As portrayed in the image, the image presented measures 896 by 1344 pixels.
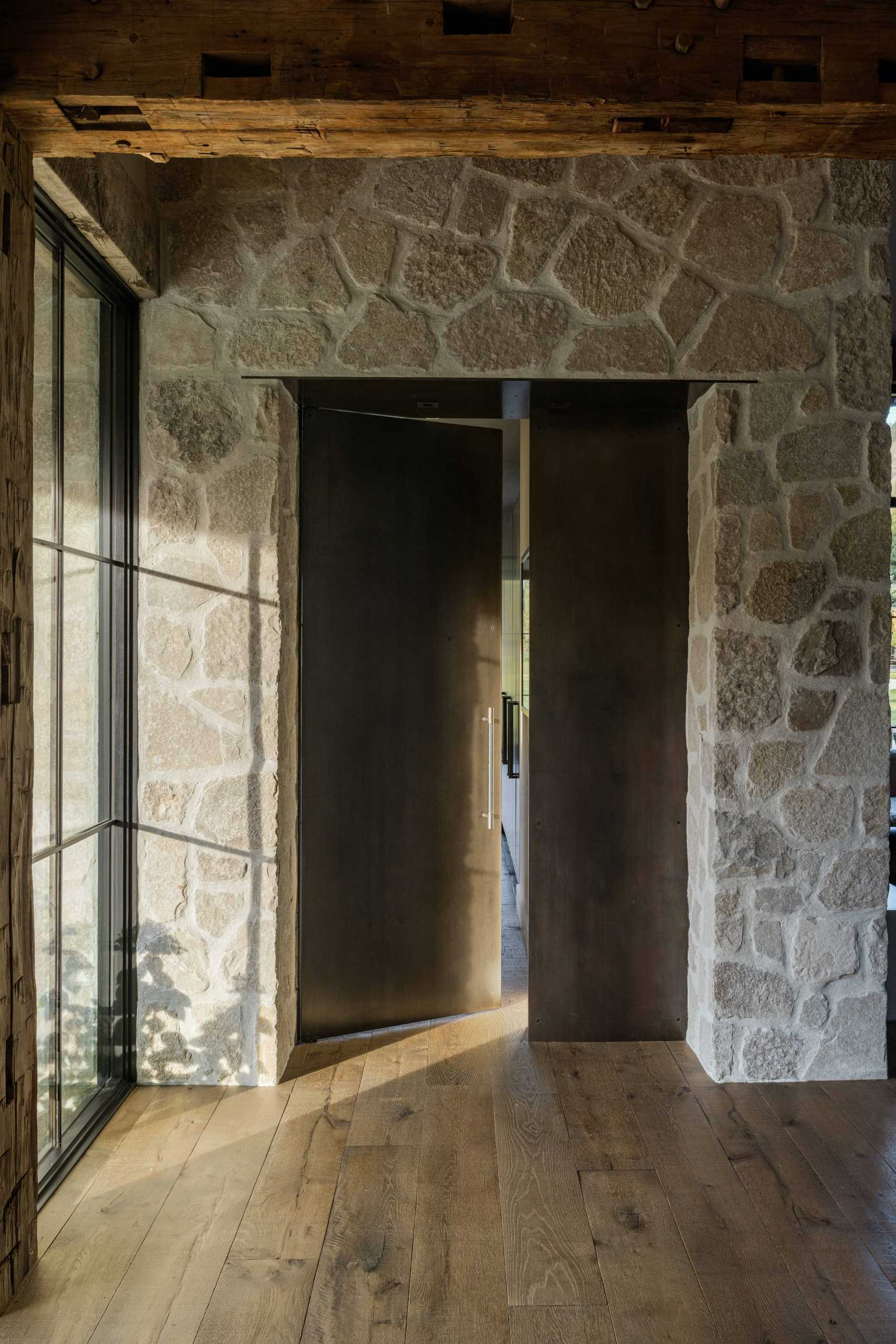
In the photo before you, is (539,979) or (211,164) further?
(539,979)

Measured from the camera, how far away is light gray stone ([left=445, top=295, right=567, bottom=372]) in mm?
2979

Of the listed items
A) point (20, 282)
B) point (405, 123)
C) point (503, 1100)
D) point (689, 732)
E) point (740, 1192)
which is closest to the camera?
point (405, 123)

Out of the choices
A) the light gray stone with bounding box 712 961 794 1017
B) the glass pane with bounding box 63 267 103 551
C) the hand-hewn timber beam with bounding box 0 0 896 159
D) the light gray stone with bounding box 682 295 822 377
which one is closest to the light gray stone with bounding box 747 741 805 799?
the light gray stone with bounding box 712 961 794 1017

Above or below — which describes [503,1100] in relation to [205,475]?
below

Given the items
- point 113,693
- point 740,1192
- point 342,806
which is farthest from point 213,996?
point 740,1192

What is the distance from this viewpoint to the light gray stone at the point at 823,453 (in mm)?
3027

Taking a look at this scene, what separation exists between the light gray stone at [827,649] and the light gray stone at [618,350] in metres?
0.99

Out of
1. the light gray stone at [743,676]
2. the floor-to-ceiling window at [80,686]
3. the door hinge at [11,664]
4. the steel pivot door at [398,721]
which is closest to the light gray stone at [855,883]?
the light gray stone at [743,676]

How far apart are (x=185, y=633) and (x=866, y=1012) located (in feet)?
8.25

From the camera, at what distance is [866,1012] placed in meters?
3.04

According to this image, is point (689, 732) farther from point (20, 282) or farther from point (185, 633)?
point (20, 282)

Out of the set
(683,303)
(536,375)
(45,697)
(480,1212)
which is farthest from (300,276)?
(480,1212)

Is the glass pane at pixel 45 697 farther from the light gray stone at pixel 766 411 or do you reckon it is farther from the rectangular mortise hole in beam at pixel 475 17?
the light gray stone at pixel 766 411

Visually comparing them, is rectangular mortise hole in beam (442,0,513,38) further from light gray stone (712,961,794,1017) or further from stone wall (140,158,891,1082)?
light gray stone (712,961,794,1017)
